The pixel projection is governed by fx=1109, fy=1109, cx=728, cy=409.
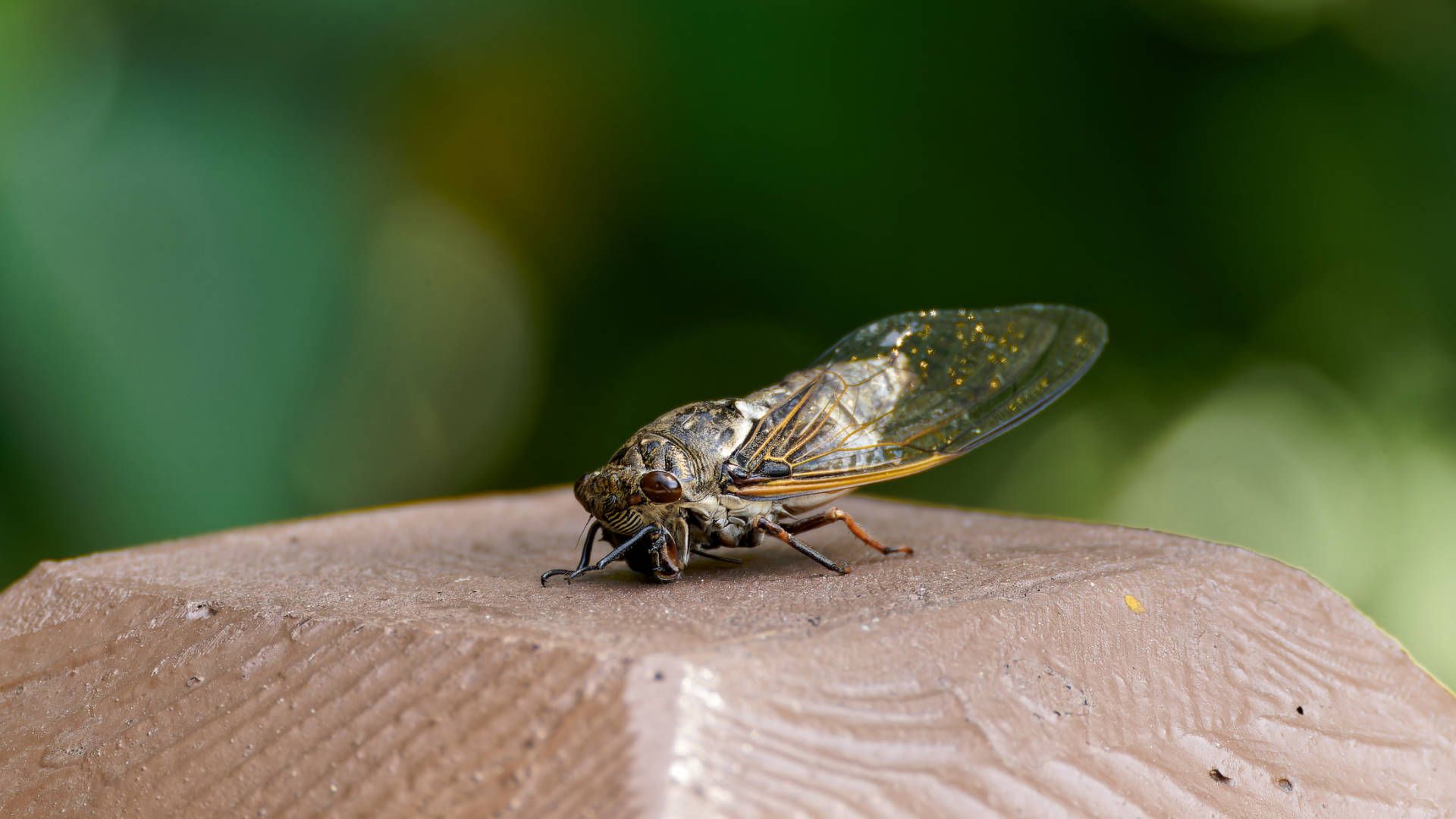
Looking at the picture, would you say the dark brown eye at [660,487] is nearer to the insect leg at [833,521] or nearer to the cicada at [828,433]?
the cicada at [828,433]

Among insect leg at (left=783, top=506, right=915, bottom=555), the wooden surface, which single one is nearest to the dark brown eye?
the wooden surface

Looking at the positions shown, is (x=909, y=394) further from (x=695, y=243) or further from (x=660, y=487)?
(x=695, y=243)

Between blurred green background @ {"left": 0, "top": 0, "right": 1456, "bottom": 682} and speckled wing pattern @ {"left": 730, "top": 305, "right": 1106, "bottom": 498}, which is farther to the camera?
blurred green background @ {"left": 0, "top": 0, "right": 1456, "bottom": 682}

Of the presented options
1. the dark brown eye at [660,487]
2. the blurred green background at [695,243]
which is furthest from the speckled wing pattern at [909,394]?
the blurred green background at [695,243]

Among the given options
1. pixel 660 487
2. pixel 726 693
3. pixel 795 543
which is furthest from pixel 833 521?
pixel 726 693

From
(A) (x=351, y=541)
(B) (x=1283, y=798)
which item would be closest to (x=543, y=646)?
(B) (x=1283, y=798)

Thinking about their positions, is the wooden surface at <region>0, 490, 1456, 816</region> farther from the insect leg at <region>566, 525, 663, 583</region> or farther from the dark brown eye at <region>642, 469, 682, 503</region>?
the dark brown eye at <region>642, 469, 682, 503</region>
